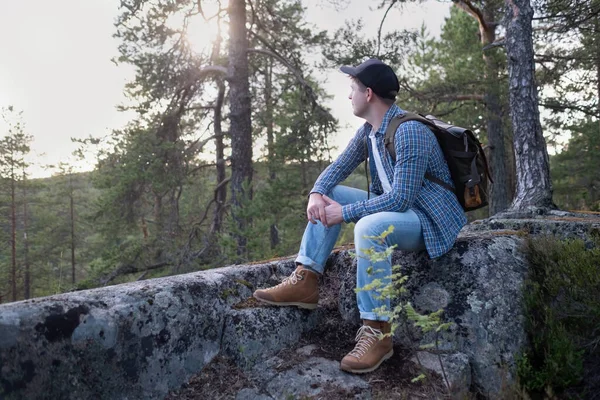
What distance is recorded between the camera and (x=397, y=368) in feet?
9.34

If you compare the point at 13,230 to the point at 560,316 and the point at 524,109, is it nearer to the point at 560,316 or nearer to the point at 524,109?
the point at 524,109

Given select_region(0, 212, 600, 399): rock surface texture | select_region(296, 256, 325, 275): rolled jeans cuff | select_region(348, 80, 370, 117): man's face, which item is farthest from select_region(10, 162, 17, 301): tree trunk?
select_region(348, 80, 370, 117): man's face

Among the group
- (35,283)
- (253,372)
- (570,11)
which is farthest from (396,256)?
(35,283)

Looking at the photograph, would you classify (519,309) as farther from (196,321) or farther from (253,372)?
(196,321)

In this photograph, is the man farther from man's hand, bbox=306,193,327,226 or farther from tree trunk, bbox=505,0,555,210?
tree trunk, bbox=505,0,555,210

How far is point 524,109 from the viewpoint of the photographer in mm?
6270

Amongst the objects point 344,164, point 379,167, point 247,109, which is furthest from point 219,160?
point 379,167

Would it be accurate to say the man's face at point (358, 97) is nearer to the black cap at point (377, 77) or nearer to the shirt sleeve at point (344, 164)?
the black cap at point (377, 77)

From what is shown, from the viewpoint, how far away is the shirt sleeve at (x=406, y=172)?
2869 mm

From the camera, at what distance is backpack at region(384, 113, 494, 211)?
10.1ft

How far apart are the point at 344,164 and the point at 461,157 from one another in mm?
864

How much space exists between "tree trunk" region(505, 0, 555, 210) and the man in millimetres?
3602

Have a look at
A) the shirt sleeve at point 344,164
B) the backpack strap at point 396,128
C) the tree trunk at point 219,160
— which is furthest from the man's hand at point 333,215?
the tree trunk at point 219,160

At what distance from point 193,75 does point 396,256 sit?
942 centimetres
